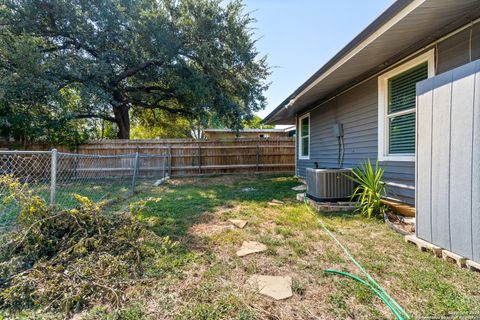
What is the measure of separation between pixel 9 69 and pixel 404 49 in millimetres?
10163

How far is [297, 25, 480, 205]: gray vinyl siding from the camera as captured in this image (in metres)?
2.54

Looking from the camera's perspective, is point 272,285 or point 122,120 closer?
point 272,285

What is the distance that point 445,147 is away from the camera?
75.9 inches

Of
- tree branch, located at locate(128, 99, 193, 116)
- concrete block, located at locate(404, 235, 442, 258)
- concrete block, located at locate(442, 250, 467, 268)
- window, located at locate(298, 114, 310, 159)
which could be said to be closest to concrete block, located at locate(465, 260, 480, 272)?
concrete block, located at locate(442, 250, 467, 268)

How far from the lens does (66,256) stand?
1852 millimetres

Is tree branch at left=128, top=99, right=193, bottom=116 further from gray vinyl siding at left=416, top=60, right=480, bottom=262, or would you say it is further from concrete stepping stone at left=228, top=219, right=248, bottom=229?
gray vinyl siding at left=416, top=60, right=480, bottom=262

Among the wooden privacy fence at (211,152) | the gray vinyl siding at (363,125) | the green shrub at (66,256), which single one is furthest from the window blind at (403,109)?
the wooden privacy fence at (211,152)

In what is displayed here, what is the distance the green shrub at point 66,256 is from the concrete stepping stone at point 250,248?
2.98 feet

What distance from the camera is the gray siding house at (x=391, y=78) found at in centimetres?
236

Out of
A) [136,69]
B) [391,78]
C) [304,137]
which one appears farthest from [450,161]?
[136,69]

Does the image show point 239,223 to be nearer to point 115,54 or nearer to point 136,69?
point 136,69

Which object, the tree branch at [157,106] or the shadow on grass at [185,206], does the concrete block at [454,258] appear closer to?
the shadow on grass at [185,206]

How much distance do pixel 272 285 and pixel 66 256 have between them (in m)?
1.73

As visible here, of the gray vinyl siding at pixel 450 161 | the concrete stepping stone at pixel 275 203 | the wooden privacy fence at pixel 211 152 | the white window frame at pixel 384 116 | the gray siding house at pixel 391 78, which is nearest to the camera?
the gray vinyl siding at pixel 450 161
